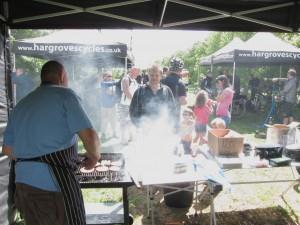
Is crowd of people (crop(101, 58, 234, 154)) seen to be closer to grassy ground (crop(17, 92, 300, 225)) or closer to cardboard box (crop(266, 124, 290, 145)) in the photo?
cardboard box (crop(266, 124, 290, 145))

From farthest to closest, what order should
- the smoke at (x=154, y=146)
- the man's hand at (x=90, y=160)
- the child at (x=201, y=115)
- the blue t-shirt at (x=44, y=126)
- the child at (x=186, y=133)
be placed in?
the child at (x=201, y=115)
the child at (x=186, y=133)
the smoke at (x=154, y=146)
the man's hand at (x=90, y=160)
the blue t-shirt at (x=44, y=126)

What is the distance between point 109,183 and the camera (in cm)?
306

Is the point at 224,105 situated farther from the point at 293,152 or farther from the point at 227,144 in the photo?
the point at 227,144

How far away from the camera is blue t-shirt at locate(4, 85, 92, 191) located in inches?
86.8

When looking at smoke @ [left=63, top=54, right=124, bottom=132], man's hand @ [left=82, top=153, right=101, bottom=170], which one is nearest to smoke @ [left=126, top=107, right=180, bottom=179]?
man's hand @ [left=82, top=153, right=101, bottom=170]

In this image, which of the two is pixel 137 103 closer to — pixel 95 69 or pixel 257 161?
pixel 257 161

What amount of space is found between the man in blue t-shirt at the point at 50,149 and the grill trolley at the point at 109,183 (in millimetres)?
655

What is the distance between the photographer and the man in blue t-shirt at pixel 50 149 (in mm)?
2211

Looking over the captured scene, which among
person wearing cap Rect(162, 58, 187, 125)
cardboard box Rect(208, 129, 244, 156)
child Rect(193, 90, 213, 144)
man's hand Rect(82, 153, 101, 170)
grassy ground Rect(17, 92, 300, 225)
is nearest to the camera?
man's hand Rect(82, 153, 101, 170)

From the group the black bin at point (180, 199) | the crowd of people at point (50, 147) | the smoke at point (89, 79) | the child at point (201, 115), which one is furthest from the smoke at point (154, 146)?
the smoke at point (89, 79)

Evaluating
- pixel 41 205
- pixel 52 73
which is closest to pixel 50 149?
pixel 41 205

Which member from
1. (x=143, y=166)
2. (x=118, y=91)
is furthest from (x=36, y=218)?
(x=118, y=91)

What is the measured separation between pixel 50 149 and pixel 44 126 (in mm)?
159

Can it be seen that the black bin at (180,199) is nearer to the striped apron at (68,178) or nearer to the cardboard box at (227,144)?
the cardboard box at (227,144)
